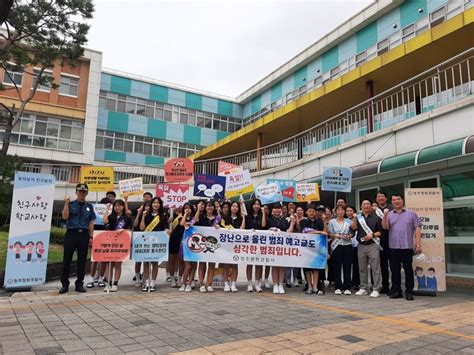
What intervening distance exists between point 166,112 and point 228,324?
108ft

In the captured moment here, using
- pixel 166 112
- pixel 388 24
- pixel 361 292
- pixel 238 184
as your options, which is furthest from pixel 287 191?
pixel 166 112

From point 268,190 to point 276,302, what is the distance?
4747 mm

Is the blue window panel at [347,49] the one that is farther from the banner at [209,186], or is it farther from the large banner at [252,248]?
the large banner at [252,248]

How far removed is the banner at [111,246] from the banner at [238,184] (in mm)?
3832

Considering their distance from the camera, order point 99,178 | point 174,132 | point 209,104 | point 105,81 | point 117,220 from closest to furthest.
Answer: point 117,220
point 99,178
point 105,81
point 174,132
point 209,104

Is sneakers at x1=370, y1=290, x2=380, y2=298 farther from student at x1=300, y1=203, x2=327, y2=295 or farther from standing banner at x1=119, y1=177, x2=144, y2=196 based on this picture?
standing banner at x1=119, y1=177, x2=144, y2=196

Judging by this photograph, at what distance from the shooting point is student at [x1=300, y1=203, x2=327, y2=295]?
7.71 meters

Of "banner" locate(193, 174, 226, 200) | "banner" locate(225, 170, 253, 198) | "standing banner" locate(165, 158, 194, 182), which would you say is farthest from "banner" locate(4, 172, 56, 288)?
"banner" locate(225, 170, 253, 198)

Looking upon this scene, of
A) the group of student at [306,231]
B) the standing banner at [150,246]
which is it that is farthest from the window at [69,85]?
the standing banner at [150,246]

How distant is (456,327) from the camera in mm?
4996

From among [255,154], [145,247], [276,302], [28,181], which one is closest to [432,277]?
[276,302]

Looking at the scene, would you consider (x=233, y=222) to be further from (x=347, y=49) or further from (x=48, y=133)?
(x=48, y=133)

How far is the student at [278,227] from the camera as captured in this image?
7.72 meters

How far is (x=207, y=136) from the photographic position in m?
37.9
